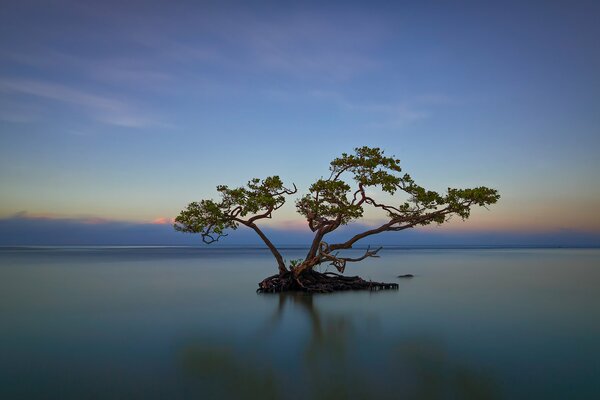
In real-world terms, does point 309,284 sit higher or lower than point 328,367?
higher

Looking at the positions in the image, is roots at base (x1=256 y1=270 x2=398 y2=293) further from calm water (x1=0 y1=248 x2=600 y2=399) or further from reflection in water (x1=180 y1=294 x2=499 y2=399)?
reflection in water (x1=180 y1=294 x2=499 y2=399)

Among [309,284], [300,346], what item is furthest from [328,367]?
[309,284]

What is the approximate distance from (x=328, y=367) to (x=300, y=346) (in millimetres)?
2085

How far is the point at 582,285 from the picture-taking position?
2633 centimetres

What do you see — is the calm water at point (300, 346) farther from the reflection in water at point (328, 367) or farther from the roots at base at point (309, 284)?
the roots at base at point (309, 284)

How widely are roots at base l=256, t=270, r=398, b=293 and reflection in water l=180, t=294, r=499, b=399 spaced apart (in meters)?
8.20

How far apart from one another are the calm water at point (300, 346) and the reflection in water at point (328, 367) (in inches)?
1.3

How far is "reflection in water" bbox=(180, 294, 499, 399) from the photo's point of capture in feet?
24.9

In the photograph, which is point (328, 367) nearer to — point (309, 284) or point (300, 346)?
point (300, 346)

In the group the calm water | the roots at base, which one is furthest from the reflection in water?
the roots at base

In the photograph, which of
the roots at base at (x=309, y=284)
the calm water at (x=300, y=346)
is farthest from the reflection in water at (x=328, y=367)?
the roots at base at (x=309, y=284)

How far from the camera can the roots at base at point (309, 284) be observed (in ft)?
70.4

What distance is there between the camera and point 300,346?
→ 36.2 ft

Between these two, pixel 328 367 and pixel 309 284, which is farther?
pixel 309 284
